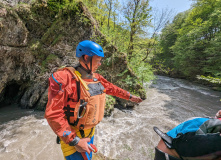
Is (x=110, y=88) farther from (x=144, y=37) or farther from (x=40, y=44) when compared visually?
(x=144, y=37)

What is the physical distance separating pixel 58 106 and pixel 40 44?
587 centimetres

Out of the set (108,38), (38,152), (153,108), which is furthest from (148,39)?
(38,152)

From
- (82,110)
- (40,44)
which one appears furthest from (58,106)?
(40,44)

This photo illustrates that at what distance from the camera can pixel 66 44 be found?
568 centimetres

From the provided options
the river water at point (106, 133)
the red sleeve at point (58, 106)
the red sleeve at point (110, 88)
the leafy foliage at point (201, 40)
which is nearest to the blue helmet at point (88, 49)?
the red sleeve at point (58, 106)

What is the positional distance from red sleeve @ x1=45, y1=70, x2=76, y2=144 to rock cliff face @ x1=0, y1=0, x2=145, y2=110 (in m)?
4.74

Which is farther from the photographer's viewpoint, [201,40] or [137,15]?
[201,40]

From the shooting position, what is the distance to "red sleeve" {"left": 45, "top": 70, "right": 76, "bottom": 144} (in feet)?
3.51

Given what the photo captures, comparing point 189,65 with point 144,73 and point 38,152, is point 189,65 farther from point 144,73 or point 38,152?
point 38,152

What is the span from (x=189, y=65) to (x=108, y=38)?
51.2 feet

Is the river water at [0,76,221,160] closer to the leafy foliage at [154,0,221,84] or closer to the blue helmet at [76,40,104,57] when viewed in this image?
the blue helmet at [76,40,104,57]

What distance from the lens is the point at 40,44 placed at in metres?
5.48

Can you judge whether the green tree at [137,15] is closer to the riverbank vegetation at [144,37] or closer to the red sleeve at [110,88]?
the riverbank vegetation at [144,37]

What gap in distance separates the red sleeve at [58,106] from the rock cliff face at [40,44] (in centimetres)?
474
